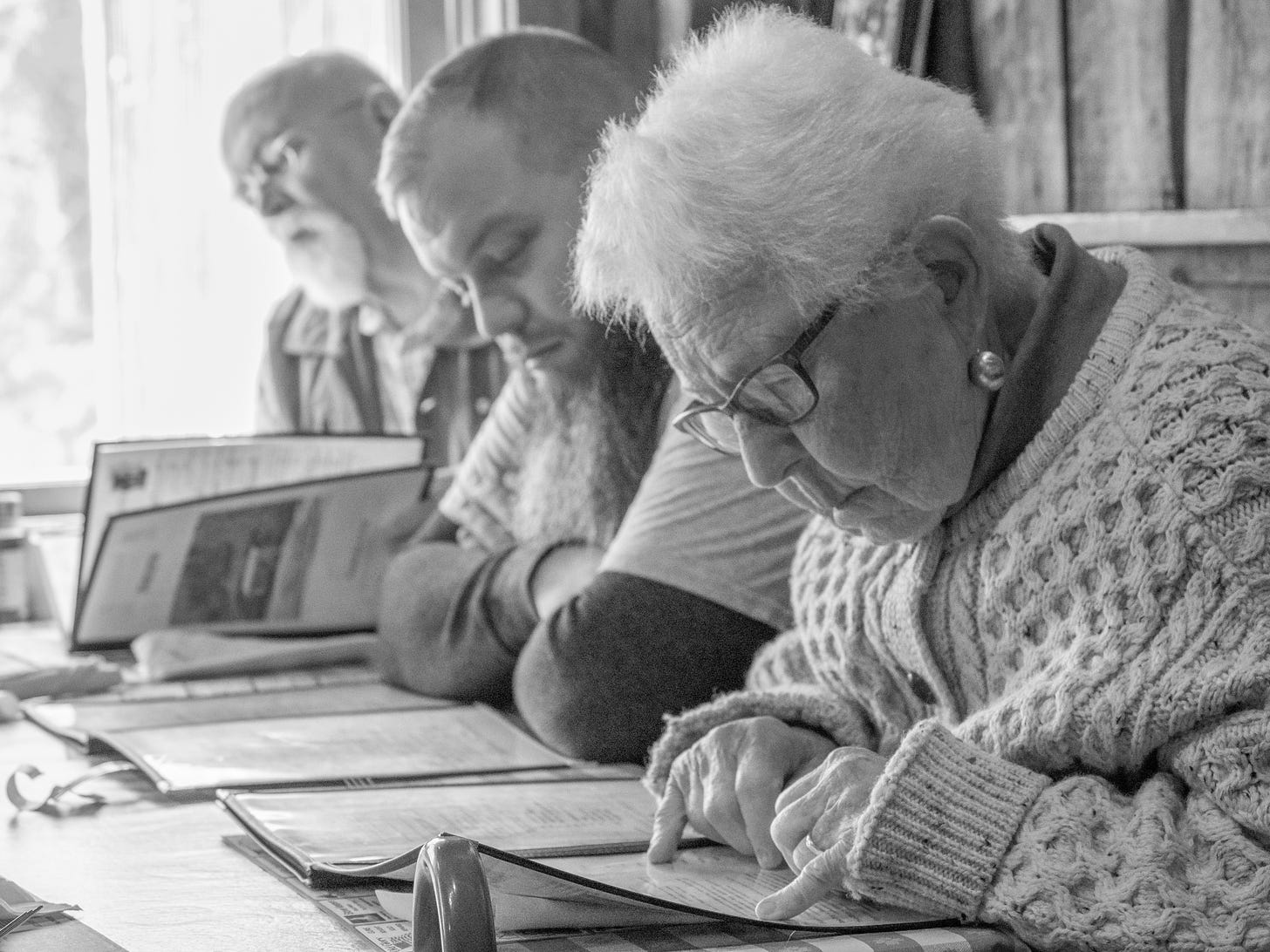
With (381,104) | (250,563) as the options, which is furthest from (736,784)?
(381,104)

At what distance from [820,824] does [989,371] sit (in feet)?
1.19

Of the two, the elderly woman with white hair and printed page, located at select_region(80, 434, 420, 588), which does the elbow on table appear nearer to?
the elderly woman with white hair

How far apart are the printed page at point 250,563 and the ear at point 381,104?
905mm

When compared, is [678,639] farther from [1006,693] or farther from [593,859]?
[1006,693]

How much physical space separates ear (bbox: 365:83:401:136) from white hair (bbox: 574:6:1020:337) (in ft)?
5.76

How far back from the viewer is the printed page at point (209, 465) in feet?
7.59

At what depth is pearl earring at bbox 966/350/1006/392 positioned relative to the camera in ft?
4.04

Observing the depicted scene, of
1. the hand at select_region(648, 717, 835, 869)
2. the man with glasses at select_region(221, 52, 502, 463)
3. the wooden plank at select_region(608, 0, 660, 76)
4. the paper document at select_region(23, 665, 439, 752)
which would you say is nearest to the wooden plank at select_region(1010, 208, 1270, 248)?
the hand at select_region(648, 717, 835, 869)

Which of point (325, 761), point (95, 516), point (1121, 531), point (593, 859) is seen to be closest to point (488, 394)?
point (95, 516)

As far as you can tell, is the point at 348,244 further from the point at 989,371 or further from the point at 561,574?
the point at 989,371

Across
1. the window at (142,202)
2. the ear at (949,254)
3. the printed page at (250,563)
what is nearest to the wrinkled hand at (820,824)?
the ear at (949,254)

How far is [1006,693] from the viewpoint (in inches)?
47.6

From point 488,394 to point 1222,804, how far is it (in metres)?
1.92

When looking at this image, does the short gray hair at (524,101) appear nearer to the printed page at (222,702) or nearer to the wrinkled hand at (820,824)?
the printed page at (222,702)
